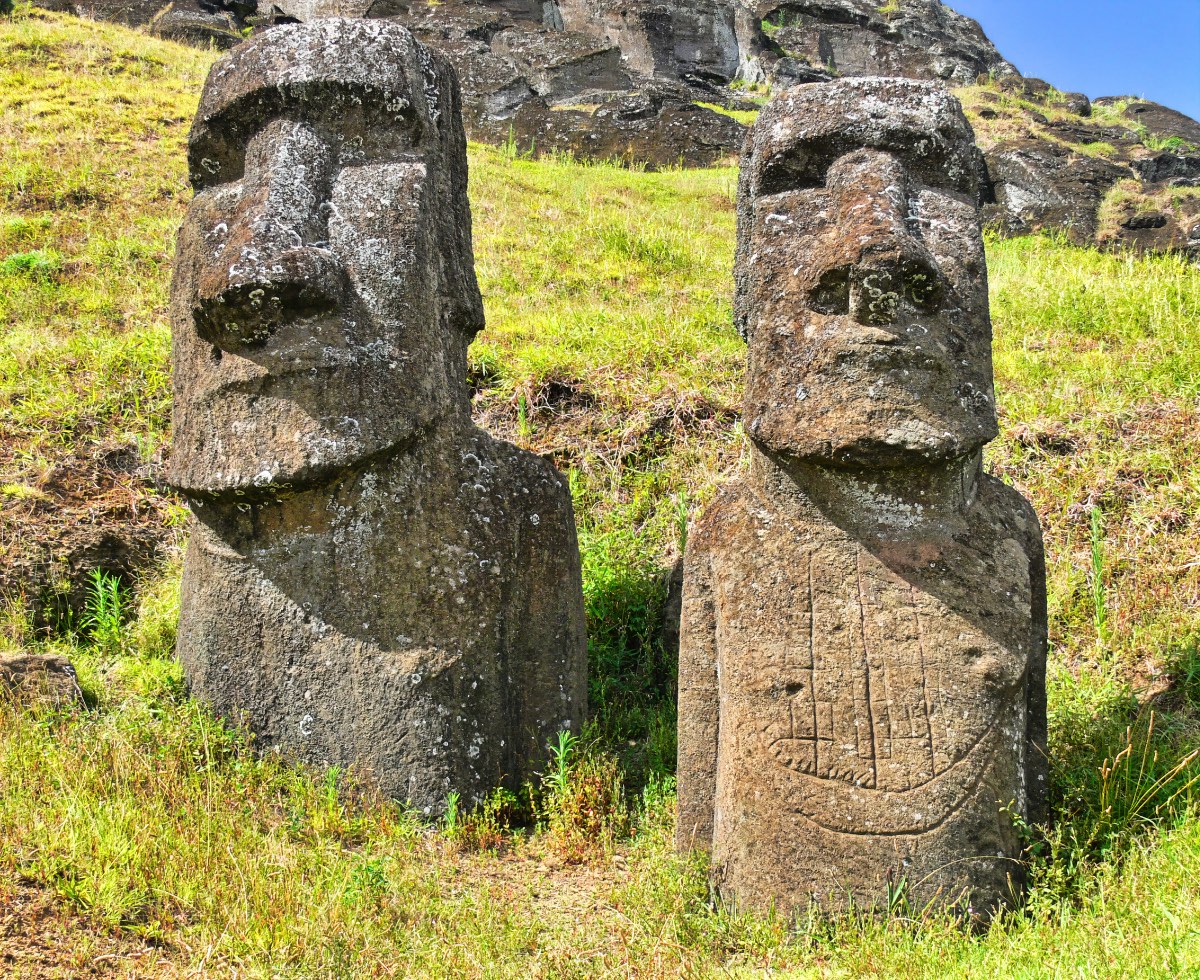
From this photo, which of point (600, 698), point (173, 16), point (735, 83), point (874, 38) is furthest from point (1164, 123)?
Result: point (600, 698)

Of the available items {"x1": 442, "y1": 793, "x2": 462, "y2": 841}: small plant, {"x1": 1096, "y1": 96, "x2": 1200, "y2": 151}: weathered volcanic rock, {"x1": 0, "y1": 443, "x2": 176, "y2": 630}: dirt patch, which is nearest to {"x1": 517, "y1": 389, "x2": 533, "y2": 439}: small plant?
{"x1": 0, "y1": 443, "x2": 176, "y2": 630}: dirt patch

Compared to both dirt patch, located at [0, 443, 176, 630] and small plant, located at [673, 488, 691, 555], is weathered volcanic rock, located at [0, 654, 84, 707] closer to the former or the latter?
dirt patch, located at [0, 443, 176, 630]

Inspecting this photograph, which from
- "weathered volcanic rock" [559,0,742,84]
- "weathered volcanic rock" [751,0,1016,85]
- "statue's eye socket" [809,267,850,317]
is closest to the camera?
"statue's eye socket" [809,267,850,317]

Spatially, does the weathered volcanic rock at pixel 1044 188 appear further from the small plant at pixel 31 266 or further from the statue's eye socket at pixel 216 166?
the statue's eye socket at pixel 216 166

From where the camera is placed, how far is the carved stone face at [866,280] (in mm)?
2986

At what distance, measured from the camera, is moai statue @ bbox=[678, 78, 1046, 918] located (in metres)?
3.00

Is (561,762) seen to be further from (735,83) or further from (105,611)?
(735,83)

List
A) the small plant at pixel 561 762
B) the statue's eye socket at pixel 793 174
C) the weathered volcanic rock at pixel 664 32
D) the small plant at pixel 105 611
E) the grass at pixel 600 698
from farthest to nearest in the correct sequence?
1. the weathered volcanic rock at pixel 664 32
2. the small plant at pixel 105 611
3. the small plant at pixel 561 762
4. the statue's eye socket at pixel 793 174
5. the grass at pixel 600 698

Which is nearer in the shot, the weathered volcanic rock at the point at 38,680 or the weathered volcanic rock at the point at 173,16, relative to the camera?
the weathered volcanic rock at the point at 38,680

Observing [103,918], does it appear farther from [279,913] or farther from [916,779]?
[916,779]

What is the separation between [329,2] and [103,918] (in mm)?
27090

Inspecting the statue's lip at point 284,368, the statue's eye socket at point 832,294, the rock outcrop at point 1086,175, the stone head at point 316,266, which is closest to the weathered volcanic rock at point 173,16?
the rock outcrop at point 1086,175

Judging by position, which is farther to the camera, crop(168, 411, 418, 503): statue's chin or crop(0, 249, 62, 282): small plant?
crop(0, 249, 62, 282): small plant

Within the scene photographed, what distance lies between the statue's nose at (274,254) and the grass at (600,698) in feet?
4.41
